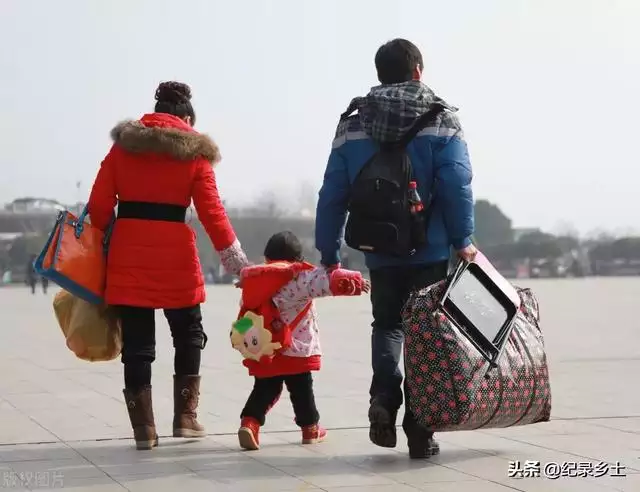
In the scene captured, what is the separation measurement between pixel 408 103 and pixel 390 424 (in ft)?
4.77

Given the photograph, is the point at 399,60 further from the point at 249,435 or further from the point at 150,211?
the point at 249,435

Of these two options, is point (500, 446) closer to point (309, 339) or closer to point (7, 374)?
point (309, 339)

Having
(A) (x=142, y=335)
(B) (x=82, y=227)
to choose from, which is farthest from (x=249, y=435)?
(B) (x=82, y=227)

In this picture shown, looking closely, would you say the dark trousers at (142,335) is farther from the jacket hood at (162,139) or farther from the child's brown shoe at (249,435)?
the jacket hood at (162,139)

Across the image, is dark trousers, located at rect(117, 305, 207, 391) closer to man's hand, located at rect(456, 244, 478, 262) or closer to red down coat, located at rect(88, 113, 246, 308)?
red down coat, located at rect(88, 113, 246, 308)

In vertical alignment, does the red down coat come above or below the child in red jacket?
above

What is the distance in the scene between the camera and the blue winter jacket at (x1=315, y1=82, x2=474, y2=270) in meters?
5.88

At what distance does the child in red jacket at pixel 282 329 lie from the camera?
6.36 metres

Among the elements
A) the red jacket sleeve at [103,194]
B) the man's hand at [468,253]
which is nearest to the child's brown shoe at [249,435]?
the red jacket sleeve at [103,194]

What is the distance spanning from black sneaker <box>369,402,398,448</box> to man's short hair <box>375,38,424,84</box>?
61.0 inches

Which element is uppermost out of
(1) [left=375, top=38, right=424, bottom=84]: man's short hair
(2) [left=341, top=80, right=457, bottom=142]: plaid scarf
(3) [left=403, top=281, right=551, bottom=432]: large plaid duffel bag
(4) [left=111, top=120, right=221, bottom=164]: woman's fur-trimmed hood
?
(1) [left=375, top=38, right=424, bottom=84]: man's short hair

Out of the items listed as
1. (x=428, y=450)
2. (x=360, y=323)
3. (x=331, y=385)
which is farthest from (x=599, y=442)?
(x=360, y=323)

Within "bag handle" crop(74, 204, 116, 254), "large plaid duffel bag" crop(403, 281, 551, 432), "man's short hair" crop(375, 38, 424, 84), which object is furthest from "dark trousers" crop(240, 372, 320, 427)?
"man's short hair" crop(375, 38, 424, 84)

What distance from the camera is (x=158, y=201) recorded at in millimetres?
6613
